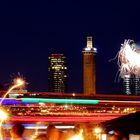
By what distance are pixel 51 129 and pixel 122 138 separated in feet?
5.46

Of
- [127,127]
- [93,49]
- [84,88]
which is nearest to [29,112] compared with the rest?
[127,127]

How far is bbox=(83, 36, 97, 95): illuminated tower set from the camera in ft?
471

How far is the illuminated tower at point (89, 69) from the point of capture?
471 feet

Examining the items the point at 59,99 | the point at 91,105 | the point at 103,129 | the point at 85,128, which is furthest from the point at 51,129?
the point at 91,105

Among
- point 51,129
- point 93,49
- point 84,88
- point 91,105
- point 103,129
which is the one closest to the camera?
point 51,129

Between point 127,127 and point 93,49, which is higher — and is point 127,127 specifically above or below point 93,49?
below

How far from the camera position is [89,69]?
15462cm

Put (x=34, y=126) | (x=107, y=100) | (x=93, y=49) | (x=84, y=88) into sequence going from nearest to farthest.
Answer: (x=34, y=126) → (x=107, y=100) → (x=84, y=88) → (x=93, y=49)

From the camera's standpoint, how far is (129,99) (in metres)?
40.9

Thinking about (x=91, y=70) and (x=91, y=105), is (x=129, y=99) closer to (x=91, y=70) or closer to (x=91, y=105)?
(x=91, y=105)

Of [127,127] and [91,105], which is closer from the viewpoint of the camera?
[127,127]

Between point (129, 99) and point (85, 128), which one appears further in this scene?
point (129, 99)

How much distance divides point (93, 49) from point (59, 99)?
13391cm

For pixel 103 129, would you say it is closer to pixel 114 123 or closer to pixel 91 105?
pixel 114 123
